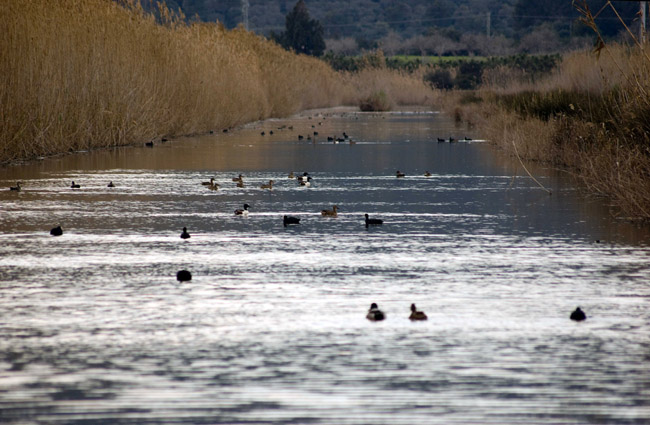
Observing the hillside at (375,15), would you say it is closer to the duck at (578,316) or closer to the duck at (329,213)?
the duck at (329,213)

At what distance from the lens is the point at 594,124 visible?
14852mm

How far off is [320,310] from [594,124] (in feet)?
30.6

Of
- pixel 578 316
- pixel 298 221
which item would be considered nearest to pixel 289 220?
pixel 298 221

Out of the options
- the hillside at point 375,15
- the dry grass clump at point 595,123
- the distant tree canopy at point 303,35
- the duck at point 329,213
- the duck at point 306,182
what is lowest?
the duck at point 329,213

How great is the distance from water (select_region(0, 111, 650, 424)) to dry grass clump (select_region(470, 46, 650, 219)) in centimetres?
45

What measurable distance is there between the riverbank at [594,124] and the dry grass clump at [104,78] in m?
Answer: 7.21

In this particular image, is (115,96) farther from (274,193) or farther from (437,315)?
(437,315)

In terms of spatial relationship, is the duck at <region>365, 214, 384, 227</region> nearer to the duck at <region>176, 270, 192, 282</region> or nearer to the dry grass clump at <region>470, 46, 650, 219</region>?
the dry grass clump at <region>470, 46, 650, 219</region>

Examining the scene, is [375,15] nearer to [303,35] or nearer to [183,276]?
[303,35]

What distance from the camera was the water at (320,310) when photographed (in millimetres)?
4555

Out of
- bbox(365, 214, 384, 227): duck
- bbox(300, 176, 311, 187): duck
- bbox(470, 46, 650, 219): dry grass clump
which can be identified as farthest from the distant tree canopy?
bbox(365, 214, 384, 227): duck

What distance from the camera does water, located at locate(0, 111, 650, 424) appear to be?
14.9 feet

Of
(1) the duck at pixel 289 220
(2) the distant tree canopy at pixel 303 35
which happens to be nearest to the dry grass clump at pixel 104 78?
(1) the duck at pixel 289 220

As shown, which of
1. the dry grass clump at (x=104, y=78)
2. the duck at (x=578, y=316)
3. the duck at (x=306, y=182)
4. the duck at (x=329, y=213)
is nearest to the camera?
the duck at (x=578, y=316)
